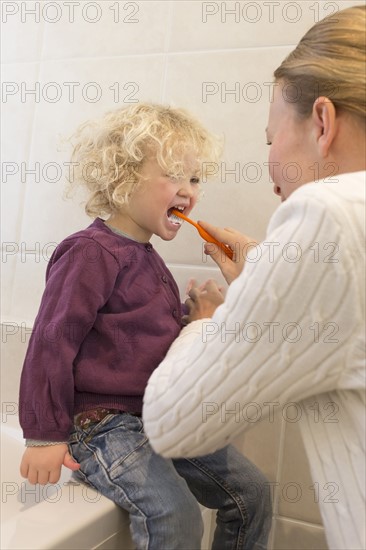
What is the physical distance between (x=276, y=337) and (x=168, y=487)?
0.33m

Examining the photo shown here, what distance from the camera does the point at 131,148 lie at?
Answer: 862 mm

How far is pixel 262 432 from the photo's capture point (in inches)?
38.7

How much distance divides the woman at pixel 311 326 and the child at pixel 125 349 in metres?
0.19

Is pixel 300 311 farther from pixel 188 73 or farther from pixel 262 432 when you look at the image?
pixel 188 73

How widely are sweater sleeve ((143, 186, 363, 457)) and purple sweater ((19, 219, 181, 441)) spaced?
0.24m

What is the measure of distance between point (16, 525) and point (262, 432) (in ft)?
1.52

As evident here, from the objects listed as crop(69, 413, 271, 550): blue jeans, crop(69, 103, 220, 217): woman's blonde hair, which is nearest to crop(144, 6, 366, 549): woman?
crop(69, 413, 271, 550): blue jeans

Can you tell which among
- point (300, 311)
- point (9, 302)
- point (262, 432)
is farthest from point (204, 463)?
point (9, 302)

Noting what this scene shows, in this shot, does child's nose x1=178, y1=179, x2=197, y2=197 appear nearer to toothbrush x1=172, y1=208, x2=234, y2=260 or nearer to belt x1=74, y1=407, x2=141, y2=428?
toothbrush x1=172, y1=208, x2=234, y2=260

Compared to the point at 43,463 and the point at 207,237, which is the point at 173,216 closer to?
the point at 207,237

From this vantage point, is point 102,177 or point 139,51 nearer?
point 102,177

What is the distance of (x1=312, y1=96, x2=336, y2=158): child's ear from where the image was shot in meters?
0.59

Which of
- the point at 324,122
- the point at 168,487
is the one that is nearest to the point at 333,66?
the point at 324,122

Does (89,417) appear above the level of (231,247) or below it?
below
